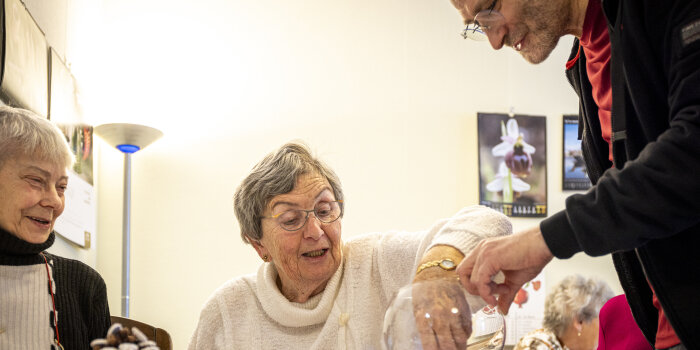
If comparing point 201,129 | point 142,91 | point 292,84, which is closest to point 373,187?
point 292,84

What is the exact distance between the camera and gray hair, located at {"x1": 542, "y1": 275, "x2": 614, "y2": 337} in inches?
115

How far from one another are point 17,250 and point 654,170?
46.8 inches

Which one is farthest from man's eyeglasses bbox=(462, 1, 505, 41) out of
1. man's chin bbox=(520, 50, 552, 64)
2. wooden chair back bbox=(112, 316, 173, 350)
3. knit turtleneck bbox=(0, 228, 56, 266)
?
wooden chair back bbox=(112, 316, 173, 350)

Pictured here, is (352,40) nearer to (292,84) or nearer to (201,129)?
(292,84)

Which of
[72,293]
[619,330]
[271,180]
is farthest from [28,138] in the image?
[619,330]

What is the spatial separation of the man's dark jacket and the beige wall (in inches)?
124

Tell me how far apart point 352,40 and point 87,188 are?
1.92 metres

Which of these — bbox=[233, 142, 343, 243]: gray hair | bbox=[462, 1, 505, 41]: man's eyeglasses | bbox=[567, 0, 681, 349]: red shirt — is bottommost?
bbox=[233, 142, 343, 243]: gray hair

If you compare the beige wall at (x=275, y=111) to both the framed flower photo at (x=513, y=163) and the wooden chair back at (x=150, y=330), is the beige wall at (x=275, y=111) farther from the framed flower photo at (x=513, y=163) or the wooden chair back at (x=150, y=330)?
the wooden chair back at (x=150, y=330)

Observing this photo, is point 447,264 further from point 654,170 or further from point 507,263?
point 654,170

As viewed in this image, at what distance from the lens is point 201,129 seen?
395 cm

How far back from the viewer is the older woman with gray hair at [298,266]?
1584 mm

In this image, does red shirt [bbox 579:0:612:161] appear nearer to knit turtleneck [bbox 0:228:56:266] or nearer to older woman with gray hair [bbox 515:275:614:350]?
knit turtleneck [bbox 0:228:56:266]

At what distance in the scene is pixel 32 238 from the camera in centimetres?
132
